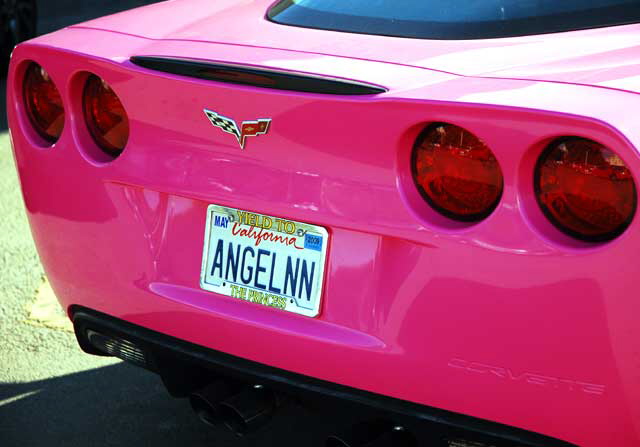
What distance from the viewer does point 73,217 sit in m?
2.90

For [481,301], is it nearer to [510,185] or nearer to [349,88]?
[510,185]

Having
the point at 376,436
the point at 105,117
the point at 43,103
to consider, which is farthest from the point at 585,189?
the point at 43,103

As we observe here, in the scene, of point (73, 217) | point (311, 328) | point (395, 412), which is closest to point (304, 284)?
point (311, 328)

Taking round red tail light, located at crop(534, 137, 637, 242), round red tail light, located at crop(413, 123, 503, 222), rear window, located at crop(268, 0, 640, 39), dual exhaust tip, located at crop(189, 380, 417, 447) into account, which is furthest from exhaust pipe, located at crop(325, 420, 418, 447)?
rear window, located at crop(268, 0, 640, 39)

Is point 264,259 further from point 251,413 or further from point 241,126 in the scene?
point 251,413

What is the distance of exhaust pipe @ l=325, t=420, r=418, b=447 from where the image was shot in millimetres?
2523

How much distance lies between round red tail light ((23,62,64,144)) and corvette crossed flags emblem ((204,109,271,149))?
630mm

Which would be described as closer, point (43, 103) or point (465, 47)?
point (465, 47)

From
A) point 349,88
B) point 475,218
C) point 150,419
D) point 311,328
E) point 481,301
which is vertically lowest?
point 150,419

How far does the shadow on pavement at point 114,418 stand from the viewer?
339 cm

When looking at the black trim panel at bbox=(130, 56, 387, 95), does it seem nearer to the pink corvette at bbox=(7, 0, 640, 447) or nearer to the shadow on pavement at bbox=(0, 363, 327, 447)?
the pink corvette at bbox=(7, 0, 640, 447)

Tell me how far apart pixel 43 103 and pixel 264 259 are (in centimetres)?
87

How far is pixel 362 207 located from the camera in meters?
2.31

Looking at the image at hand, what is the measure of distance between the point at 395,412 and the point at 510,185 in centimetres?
58
